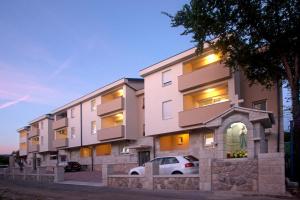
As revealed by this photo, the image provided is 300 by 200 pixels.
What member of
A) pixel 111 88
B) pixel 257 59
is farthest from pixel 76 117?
pixel 257 59

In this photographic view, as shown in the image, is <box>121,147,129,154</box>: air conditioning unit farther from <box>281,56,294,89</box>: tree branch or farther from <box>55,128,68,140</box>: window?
<box>281,56,294,89</box>: tree branch

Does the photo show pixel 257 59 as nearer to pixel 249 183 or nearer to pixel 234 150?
pixel 234 150

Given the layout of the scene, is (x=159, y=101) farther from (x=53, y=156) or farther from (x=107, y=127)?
(x=53, y=156)

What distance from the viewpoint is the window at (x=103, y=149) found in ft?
164

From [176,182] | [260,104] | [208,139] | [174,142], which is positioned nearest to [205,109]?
[208,139]

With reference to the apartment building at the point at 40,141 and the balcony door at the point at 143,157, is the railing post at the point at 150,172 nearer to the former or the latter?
the balcony door at the point at 143,157

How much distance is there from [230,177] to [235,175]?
1.08ft

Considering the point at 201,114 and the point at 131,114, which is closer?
the point at 201,114

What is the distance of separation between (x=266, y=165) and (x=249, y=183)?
1.29 metres

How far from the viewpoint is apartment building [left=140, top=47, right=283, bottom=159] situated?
2077 cm

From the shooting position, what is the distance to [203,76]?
3192 cm

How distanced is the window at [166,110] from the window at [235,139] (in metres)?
15.2

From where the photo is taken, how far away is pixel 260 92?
29.5 m

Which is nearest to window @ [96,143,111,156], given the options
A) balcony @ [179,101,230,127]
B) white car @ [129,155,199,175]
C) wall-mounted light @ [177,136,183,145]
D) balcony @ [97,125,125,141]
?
balcony @ [97,125,125,141]
